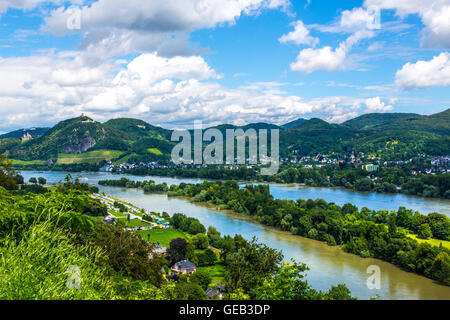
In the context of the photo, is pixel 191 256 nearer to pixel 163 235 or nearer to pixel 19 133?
pixel 163 235

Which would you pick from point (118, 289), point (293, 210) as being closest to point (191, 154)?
point (293, 210)

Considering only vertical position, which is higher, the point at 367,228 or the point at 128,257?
the point at 128,257

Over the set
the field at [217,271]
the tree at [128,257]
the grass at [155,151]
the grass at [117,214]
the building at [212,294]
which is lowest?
the field at [217,271]

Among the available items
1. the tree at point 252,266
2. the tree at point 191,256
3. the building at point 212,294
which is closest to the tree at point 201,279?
the building at point 212,294

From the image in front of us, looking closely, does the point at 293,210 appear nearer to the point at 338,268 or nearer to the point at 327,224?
the point at 327,224

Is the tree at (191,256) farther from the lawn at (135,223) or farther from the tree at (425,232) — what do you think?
the tree at (425,232)

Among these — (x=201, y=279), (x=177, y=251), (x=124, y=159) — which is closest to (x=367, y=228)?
(x=177, y=251)
